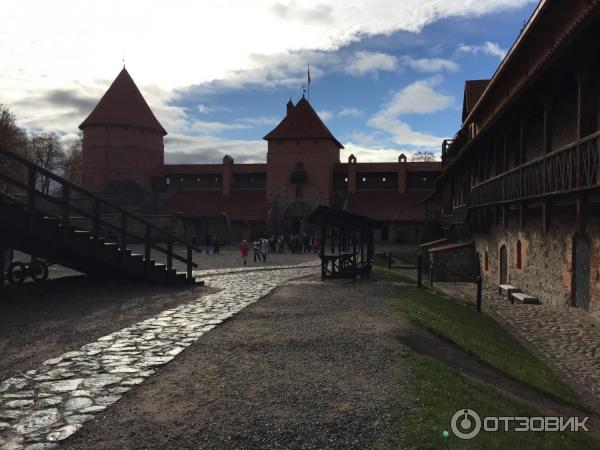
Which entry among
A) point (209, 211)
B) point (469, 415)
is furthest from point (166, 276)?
point (209, 211)

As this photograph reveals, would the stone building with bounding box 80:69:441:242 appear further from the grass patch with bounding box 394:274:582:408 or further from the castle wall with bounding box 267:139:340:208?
the grass patch with bounding box 394:274:582:408

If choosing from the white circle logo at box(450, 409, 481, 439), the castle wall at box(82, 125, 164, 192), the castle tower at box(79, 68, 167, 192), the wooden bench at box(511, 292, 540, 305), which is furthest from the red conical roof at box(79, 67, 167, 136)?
the white circle logo at box(450, 409, 481, 439)

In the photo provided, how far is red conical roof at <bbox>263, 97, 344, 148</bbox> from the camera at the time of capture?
137 ft

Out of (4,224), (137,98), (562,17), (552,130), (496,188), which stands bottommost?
(4,224)

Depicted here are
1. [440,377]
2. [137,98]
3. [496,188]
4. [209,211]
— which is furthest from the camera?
[137,98]

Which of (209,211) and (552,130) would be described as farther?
(209,211)

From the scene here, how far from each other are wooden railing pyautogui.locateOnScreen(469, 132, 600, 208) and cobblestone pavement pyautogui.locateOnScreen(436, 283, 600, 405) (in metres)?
2.58

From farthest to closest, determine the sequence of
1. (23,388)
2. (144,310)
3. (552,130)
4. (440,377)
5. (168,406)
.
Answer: (552,130) → (144,310) → (440,377) → (23,388) → (168,406)

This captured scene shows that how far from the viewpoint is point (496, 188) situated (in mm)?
15406

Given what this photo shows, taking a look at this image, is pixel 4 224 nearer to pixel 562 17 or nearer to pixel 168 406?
pixel 168 406

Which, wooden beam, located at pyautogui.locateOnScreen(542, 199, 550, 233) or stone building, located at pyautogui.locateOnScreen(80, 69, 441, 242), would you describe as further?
stone building, located at pyautogui.locateOnScreen(80, 69, 441, 242)

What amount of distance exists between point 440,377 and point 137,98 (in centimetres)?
4499

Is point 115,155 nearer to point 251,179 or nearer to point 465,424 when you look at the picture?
point 251,179

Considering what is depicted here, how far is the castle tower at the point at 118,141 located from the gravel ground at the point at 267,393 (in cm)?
3880
